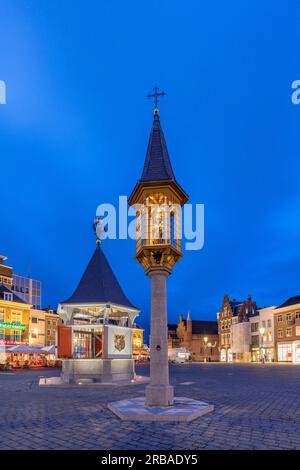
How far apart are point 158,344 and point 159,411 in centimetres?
239

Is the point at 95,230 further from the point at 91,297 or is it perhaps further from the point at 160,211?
the point at 160,211

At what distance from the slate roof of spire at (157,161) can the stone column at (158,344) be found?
328cm

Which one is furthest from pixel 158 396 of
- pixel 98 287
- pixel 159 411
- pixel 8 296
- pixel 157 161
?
pixel 8 296

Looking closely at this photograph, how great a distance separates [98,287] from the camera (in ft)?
94.5

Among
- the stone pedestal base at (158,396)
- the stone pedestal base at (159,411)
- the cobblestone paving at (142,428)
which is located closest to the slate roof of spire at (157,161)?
the stone pedestal base at (158,396)

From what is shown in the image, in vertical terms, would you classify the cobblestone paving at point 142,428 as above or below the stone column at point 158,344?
below

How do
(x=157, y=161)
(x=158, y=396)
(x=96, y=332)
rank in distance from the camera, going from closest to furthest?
(x=158, y=396) < (x=157, y=161) < (x=96, y=332)

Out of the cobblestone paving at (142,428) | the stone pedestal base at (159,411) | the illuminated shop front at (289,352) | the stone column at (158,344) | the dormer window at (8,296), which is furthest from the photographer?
the illuminated shop front at (289,352)

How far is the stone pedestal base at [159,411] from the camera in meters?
12.5

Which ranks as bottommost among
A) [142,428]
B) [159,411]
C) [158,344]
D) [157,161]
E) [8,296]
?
[159,411]

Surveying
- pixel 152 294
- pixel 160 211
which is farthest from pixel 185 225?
pixel 152 294

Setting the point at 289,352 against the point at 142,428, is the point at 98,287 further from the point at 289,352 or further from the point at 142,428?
the point at 289,352

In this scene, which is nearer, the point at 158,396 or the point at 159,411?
the point at 159,411

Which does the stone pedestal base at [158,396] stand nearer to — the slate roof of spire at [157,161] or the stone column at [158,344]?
the stone column at [158,344]
